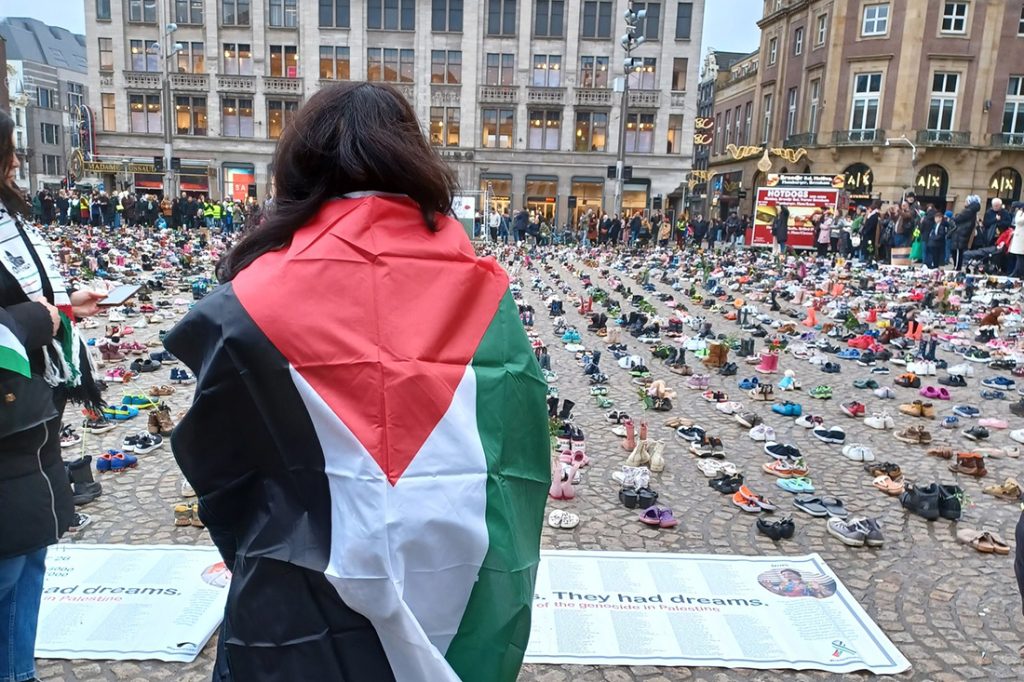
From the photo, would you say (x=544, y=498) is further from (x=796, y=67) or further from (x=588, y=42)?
(x=796, y=67)

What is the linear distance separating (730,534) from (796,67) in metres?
51.5

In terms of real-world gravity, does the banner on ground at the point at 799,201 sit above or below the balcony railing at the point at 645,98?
below

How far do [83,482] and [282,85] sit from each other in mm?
47487

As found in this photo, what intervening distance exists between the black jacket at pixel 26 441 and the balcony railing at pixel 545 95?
4792 cm

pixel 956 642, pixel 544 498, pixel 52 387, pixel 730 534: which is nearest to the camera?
pixel 544 498

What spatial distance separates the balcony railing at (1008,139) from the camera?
42.0 metres

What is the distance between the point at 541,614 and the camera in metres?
3.88

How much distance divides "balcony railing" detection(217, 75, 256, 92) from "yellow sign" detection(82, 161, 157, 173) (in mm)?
6804

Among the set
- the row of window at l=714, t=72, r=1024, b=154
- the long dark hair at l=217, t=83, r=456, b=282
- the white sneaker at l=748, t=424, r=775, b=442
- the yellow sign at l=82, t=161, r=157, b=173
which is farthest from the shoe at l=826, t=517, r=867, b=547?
the yellow sign at l=82, t=161, r=157, b=173

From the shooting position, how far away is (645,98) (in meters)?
48.0

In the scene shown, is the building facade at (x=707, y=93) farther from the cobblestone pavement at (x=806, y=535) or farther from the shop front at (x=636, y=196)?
the cobblestone pavement at (x=806, y=535)

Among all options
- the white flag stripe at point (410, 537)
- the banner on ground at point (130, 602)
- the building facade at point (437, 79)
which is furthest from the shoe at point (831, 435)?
the building facade at point (437, 79)

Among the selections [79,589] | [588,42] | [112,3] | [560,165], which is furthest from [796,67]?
[79,589]

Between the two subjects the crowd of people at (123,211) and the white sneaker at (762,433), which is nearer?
the white sneaker at (762,433)
